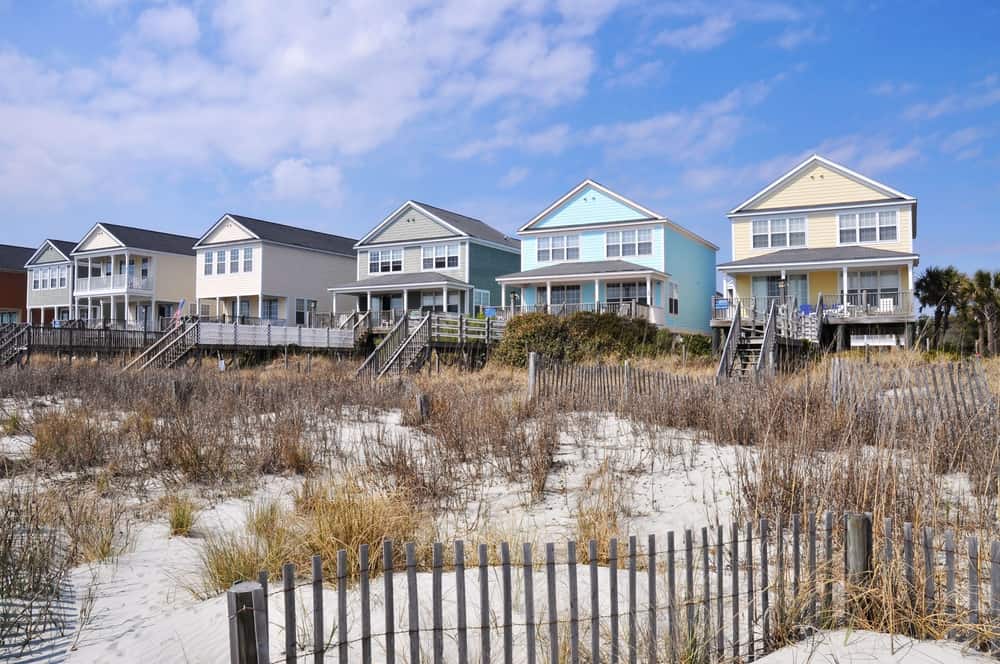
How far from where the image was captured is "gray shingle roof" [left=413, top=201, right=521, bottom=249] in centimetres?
4562

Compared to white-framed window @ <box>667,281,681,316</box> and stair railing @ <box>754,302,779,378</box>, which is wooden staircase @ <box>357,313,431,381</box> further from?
white-framed window @ <box>667,281,681,316</box>

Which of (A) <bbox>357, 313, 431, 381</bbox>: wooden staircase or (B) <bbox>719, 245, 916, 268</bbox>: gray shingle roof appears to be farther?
(B) <bbox>719, 245, 916, 268</bbox>: gray shingle roof

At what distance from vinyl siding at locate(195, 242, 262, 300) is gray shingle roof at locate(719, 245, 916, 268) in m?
28.1

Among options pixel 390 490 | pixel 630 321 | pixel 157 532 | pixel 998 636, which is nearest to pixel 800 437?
pixel 998 636

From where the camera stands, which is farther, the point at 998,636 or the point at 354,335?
the point at 354,335

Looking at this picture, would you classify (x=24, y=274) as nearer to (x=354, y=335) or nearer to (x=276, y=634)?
(x=354, y=335)

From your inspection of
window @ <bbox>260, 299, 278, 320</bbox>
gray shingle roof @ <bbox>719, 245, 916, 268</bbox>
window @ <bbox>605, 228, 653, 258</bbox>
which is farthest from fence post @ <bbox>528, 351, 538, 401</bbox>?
window @ <bbox>260, 299, 278, 320</bbox>

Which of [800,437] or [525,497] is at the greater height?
[800,437]

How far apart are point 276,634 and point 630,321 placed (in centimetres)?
2921

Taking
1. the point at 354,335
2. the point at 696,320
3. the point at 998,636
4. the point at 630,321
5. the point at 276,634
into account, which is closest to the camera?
the point at 998,636

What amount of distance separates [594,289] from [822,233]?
11.6 meters

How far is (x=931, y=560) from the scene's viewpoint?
449 cm

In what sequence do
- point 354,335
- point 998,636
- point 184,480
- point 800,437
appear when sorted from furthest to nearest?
point 354,335 < point 184,480 < point 800,437 < point 998,636

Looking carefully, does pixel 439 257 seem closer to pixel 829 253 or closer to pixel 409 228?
pixel 409 228
